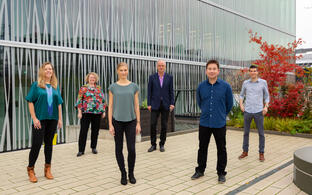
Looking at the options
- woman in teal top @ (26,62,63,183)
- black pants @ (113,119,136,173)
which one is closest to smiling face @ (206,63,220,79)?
black pants @ (113,119,136,173)

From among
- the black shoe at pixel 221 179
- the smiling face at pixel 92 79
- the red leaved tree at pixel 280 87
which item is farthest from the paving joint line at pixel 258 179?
the red leaved tree at pixel 280 87

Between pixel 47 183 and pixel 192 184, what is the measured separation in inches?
82.5

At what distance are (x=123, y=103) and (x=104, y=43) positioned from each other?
540 cm

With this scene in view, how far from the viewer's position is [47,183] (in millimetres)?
4113

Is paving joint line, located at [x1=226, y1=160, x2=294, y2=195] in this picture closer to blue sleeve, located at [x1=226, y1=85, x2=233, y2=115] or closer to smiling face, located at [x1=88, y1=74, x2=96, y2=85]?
blue sleeve, located at [x1=226, y1=85, x2=233, y2=115]

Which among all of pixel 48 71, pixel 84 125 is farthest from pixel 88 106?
pixel 48 71

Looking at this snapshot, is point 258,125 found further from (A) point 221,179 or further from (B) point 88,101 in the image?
(B) point 88,101

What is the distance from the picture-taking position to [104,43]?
895cm

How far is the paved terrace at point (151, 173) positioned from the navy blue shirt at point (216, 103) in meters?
0.89

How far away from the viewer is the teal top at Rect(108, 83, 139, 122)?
3.99 metres

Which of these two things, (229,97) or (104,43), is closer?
(229,97)

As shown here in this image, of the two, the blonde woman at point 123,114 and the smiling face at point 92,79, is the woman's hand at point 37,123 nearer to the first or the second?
the blonde woman at point 123,114

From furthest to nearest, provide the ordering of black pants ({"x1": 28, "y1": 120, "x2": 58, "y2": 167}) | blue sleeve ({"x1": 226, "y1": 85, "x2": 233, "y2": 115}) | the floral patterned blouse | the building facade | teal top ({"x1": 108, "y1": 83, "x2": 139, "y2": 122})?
the building facade → the floral patterned blouse → black pants ({"x1": 28, "y1": 120, "x2": 58, "y2": 167}) → blue sleeve ({"x1": 226, "y1": 85, "x2": 233, "y2": 115}) → teal top ({"x1": 108, "y1": 83, "x2": 139, "y2": 122})

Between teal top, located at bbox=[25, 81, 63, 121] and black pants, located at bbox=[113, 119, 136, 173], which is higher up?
teal top, located at bbox=[25, 81, 63, 121]
